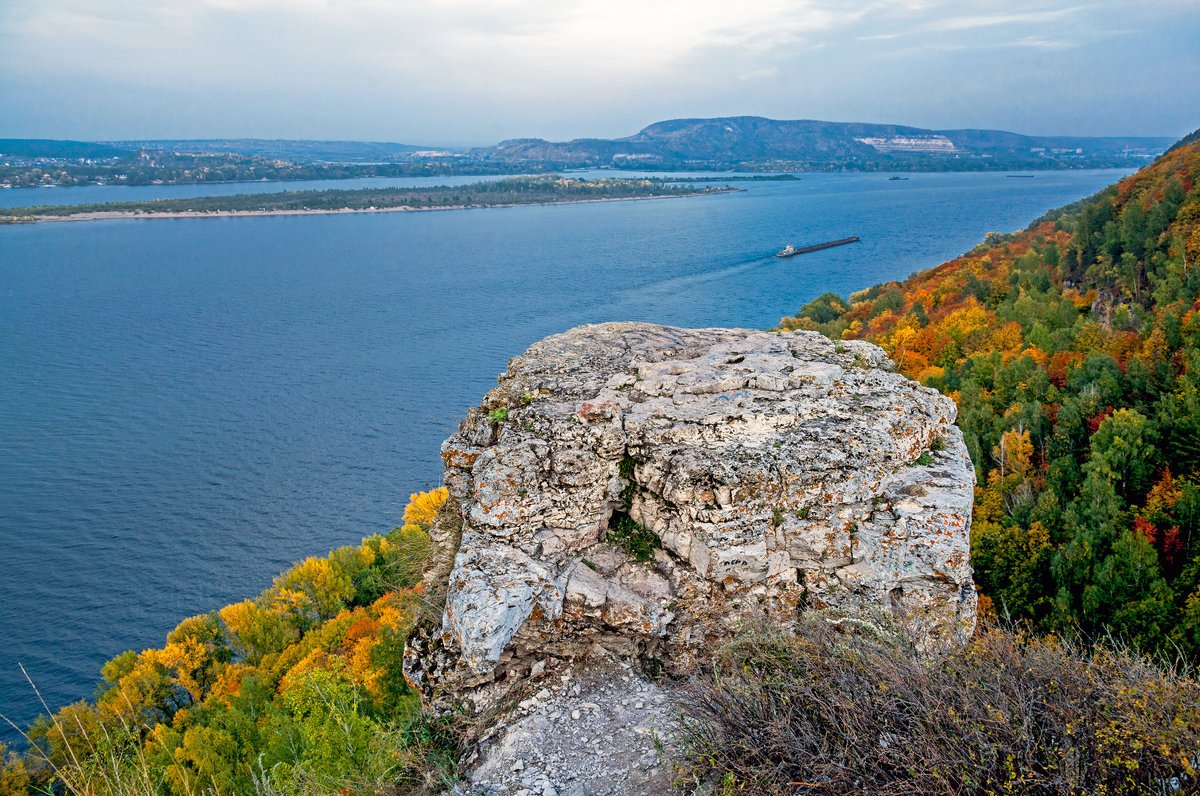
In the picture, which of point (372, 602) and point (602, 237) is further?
point (602, 237)

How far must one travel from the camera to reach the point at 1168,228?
47.8 meters

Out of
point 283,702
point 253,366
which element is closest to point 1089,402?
point 283,702

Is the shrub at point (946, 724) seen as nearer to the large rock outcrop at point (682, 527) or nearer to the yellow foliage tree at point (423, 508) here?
the large rock outcrop at point (682, 527)

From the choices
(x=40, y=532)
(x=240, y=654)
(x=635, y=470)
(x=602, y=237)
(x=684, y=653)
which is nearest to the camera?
(x=684, y=653)

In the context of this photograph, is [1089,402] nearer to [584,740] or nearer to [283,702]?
[584,740]

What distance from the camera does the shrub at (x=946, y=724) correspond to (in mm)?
6016

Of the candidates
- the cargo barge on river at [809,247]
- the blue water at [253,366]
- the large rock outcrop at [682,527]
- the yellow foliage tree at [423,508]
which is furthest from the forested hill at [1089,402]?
the cargo barge on river at [809,247]

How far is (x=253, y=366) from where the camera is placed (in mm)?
66812

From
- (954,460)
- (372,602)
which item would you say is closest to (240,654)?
(372,602)

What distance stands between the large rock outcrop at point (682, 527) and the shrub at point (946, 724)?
155 cm

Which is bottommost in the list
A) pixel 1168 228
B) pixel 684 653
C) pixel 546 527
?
pixel 684 653

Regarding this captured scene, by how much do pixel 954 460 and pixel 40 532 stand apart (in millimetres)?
48389

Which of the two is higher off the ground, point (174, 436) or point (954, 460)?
point (954, 460)

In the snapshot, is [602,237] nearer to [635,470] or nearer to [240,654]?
[240,654]
